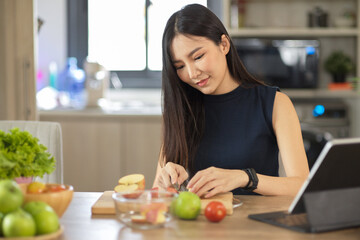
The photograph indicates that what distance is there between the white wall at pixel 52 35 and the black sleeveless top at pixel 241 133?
8.68 feet

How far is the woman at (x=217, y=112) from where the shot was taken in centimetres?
173

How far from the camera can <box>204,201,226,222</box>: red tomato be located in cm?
123

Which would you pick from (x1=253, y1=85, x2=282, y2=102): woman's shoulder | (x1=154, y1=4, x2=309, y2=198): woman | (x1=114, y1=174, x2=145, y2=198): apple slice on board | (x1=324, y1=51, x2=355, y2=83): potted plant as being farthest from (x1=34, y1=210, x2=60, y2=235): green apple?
(x1=324, y1=51, x2=355, y2=83): potted plant

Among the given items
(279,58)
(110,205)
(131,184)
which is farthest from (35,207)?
(279,58)

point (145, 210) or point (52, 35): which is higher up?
point (52, 35)

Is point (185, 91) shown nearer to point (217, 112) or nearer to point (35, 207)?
point (217, 112)

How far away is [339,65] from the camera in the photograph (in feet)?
12.8

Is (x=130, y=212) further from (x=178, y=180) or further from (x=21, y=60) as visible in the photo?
(x=21, y=60)

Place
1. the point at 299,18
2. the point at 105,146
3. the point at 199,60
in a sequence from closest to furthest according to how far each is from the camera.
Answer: the point at 199,60 → the point at 105,146 → the point at 299,18

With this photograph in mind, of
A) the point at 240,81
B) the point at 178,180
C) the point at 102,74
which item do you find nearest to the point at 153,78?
the point at 102,74

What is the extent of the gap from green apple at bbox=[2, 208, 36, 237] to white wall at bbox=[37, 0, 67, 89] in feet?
11.3

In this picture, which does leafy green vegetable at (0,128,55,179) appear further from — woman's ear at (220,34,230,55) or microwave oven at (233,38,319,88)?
microwave oven at (233,38,319,88)

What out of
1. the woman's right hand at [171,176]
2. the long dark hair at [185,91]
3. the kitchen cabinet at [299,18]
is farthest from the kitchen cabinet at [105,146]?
the woman's right hand at [171,176]

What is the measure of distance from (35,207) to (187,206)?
355mm
